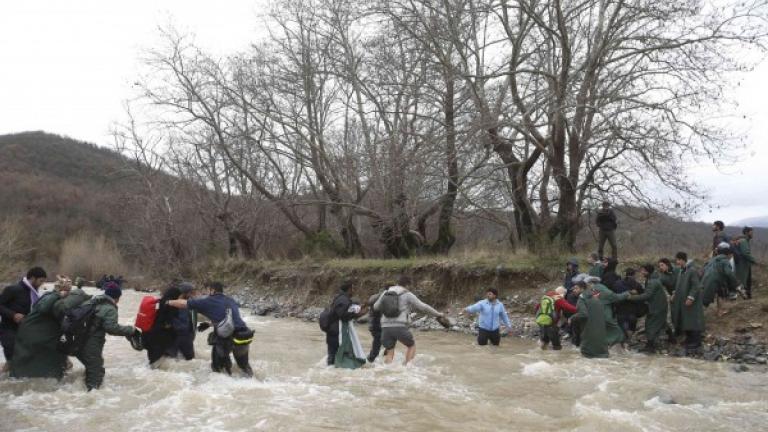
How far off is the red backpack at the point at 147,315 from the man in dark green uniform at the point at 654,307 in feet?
28.9

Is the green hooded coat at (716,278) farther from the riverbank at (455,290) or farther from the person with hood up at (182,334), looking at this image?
the person with hood up at (182,334)

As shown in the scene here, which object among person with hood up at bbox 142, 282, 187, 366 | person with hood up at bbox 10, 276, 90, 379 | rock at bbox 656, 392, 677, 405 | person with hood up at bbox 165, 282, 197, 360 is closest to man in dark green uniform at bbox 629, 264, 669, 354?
rock at bbox 656, 392, 677, 405

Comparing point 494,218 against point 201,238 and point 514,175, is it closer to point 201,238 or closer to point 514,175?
point 514,175

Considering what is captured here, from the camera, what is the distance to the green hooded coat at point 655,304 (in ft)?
38.5

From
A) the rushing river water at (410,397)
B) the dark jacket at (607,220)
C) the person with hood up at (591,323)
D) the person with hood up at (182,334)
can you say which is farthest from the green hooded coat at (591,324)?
the person with hood up at (182,334)

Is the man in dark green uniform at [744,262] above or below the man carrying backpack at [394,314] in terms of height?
above

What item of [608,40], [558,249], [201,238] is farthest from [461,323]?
[201,238]

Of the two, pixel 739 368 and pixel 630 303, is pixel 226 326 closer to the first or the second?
pixel 630 303

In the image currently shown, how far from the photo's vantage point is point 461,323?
16391mm

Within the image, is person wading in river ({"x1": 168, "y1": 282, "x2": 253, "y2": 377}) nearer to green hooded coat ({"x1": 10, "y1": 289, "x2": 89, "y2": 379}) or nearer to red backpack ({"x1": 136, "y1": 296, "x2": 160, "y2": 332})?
red backpack ({"x1": 136, "y1": 296, "x2": 160, "y2": 332})

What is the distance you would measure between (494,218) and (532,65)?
5.61m

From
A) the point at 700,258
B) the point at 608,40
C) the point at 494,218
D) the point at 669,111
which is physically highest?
the point at 608,40

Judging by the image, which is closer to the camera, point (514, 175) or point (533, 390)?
point (533, 390)

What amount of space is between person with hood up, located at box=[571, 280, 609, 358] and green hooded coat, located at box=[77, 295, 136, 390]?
24.6 ft
